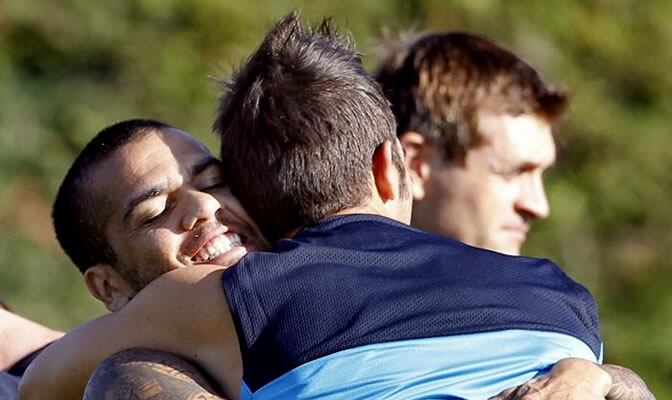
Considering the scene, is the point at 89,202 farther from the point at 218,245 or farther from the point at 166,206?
the point at 218,245

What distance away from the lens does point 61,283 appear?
9906mm

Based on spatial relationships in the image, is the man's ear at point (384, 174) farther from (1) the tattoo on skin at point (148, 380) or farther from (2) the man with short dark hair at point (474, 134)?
(2) the man with short dark hair at point (474, 134)

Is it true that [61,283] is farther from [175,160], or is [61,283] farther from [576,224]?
[175,160]

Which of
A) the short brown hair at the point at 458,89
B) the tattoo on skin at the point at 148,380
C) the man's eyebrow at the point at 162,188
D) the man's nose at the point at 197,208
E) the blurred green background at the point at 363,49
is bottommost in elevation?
the blurred green background at the point at 363,49

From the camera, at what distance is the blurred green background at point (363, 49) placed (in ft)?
34.7

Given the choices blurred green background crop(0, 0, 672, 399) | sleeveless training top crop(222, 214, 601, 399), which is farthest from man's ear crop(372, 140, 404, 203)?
blurred green background crop(0, 0, 672, 399)

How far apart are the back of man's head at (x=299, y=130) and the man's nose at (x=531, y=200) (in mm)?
2014

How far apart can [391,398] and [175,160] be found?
98 centimetres

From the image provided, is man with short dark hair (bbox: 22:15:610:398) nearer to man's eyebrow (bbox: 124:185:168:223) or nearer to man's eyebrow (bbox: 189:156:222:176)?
man's eyebrow (bbox: 189:156:222:176)

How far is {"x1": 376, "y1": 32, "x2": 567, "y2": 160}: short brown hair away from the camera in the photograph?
5.74m

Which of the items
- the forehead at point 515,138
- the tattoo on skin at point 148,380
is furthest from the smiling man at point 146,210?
the forehead at point 515,138

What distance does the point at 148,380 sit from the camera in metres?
3.31

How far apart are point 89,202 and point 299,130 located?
0.66 metres

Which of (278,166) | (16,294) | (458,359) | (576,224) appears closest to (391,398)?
(458,359)
